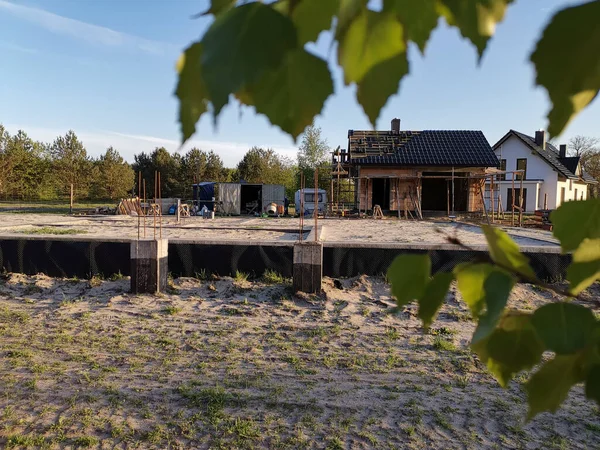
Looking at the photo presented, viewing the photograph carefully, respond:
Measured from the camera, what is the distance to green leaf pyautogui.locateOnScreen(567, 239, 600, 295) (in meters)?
0.58

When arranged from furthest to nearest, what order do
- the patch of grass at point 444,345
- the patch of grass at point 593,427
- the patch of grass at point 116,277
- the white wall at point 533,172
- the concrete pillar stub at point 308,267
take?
the white wall at point 533,172 < the patch of grass at point 116,277 < the concrete pillar stub at point 308,267 < the patch of grass at point 444,345 < the patch of grass at point 593,427

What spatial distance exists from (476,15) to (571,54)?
17 cm

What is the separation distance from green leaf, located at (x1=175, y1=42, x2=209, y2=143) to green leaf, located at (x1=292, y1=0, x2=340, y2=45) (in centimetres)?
12

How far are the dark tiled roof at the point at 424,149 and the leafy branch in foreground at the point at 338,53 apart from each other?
23.2m

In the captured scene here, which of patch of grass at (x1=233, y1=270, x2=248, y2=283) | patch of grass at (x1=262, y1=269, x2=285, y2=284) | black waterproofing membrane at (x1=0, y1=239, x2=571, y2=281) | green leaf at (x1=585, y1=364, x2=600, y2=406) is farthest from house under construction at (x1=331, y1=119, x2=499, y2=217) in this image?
green leaf at (x1=585, y1=364, x2=600, y2=406)

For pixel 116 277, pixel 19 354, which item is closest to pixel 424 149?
pixel 116 277

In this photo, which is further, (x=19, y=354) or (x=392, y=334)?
(x=392, y=334)

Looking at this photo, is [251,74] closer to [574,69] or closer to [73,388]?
[574,69]

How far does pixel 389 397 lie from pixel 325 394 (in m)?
0.54

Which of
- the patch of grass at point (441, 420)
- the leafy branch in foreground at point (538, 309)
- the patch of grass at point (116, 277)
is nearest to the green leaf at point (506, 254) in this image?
the leafy branch in foreground at point (538, 309)

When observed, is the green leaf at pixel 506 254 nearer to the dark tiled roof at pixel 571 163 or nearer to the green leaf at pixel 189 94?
the green leaf at pixel 189 94

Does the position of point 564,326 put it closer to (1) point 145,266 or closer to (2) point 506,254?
(2) point 506,254

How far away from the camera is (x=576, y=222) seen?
594 mm

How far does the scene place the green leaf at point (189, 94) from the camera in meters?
0.49
